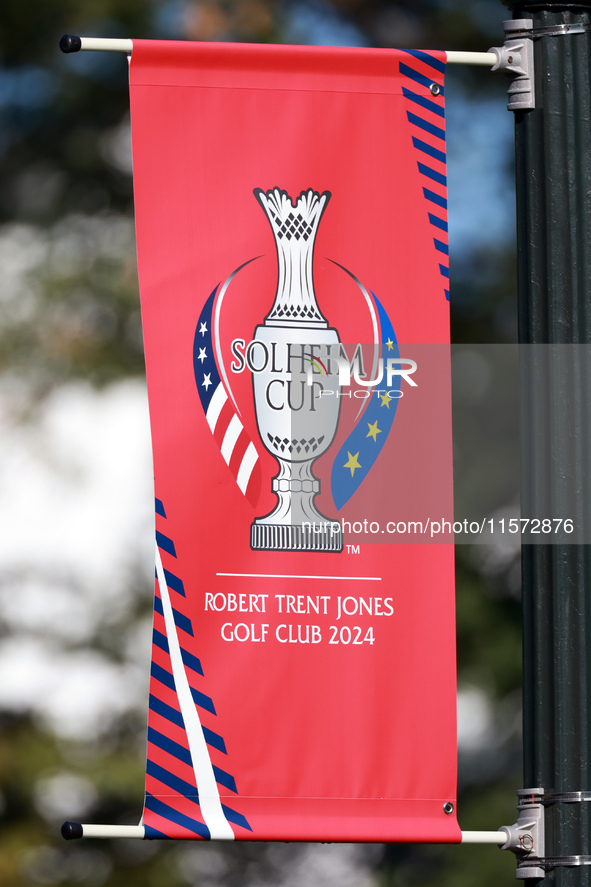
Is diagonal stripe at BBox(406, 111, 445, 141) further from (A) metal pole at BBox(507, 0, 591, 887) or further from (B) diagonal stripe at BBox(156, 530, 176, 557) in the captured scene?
(B) diagonal stripe at BBox(156, 530, 176, 557)

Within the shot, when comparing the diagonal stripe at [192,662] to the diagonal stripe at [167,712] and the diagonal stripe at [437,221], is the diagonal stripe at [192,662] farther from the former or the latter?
the diagonal stripe at [437,221]

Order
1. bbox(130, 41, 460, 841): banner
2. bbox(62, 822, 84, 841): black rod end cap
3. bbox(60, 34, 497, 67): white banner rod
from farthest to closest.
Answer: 1. bbox(60, 34, 497, 67): white banner rod
2. bbox(130, 41, 460, 841): banner
3. bbox(62, 822, 84, 841): black rod end cap

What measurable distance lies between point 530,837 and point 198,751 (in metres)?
0.78

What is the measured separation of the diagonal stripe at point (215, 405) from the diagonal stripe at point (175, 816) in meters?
0.89

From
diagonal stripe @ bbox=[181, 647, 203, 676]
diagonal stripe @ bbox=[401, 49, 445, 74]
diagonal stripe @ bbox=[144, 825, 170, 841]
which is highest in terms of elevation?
diagonal stripe @ bbox=[401, 49, 445, 74]

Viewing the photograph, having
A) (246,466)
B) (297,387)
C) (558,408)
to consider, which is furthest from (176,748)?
(558,408)

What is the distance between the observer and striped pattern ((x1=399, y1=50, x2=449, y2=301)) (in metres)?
3.57

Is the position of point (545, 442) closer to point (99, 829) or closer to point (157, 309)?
point (157, 309)

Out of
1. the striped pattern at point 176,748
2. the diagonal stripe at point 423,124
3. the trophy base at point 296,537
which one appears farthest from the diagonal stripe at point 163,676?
the diagonal stripe at point 423,124

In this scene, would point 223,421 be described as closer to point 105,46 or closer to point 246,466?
point 246,466

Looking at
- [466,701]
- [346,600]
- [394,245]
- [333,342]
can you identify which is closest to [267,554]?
[346,600]

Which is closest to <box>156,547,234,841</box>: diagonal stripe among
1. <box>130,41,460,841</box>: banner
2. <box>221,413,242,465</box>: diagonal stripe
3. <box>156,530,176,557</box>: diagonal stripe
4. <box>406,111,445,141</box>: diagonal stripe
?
<box>130,41,460,841</box>: banner

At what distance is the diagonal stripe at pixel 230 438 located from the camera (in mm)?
3373

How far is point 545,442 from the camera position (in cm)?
318
